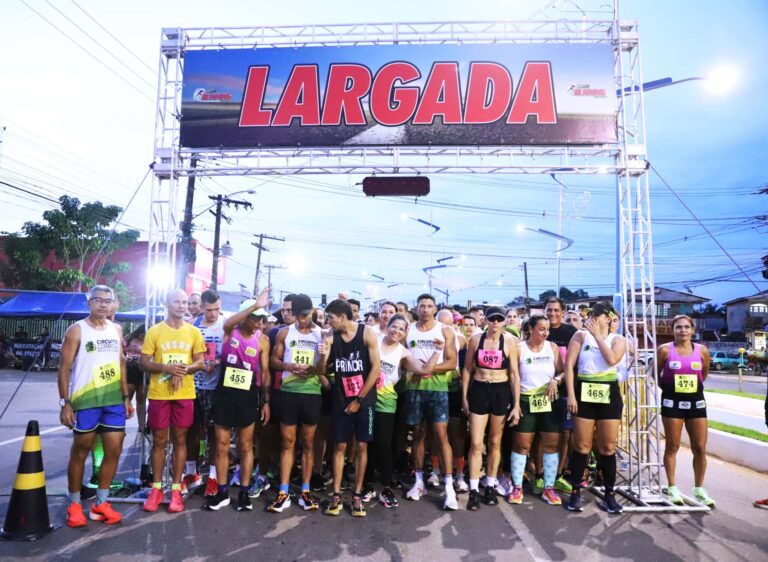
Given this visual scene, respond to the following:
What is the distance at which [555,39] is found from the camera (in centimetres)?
676

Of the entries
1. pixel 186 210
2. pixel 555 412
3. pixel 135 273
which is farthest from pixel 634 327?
pixel 135 273

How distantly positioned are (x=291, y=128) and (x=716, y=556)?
6712 millimetres

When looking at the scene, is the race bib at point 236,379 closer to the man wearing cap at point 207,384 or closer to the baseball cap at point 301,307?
the man wearing cap at point 207,384

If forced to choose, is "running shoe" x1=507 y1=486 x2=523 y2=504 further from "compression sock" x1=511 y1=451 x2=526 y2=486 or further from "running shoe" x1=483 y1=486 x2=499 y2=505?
"running shoe" x1=483 y1=486 x2=499 y2=505

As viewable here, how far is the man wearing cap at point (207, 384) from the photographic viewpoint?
5.48 meters

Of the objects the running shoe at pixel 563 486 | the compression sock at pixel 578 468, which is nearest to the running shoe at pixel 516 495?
the compression sock at pixel 578 468

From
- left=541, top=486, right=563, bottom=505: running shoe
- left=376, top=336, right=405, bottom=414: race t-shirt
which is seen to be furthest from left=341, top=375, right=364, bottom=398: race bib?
left=541, top=486, right=563, bottom=505: running shoe

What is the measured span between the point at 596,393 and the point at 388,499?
8.13 ft

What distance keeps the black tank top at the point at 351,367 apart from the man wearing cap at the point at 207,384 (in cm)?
140

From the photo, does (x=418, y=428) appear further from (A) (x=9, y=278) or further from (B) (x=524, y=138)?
(A) (x=9, y=278)

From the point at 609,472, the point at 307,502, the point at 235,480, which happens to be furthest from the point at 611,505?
the point at 235,480

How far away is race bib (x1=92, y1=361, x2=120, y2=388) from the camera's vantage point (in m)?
4.61

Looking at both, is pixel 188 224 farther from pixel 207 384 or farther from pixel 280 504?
pixel 280 504

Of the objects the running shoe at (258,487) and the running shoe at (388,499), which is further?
the running shoe at (258,487)
